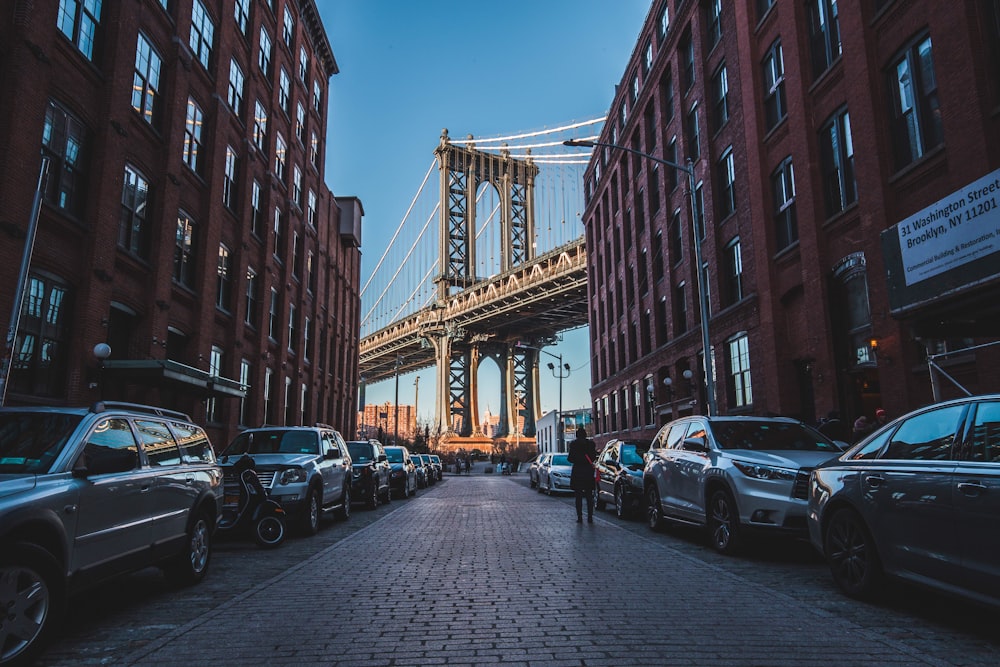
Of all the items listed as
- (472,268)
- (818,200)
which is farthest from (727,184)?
(472,268)

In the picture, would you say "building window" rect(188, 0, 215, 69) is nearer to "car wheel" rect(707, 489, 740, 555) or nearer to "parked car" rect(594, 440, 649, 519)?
"parked car" rect(594, 440, 649, 519)

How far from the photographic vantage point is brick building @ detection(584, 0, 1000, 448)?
11.1m

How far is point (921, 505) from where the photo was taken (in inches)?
202

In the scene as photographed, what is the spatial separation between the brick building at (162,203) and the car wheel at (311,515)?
15.5ft

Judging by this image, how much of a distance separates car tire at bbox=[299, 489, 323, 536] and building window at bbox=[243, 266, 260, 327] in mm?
14211

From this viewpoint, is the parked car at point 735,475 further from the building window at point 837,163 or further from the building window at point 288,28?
the building window at point 288,28

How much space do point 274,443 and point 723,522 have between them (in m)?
7.65

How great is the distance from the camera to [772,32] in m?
19.5

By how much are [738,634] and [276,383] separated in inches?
959

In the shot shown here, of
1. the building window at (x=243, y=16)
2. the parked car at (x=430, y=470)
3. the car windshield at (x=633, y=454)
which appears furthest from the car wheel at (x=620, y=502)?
the building window at (x=243, y=16)

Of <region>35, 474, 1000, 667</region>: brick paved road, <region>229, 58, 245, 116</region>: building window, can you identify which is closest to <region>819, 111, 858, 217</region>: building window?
<region>35, 474, 1000, 667</region>: brick paved road

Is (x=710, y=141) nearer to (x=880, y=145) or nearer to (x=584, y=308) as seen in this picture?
(x=880, y=145)

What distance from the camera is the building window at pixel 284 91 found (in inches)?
1113

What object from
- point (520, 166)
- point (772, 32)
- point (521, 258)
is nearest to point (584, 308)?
point (521, 258)
